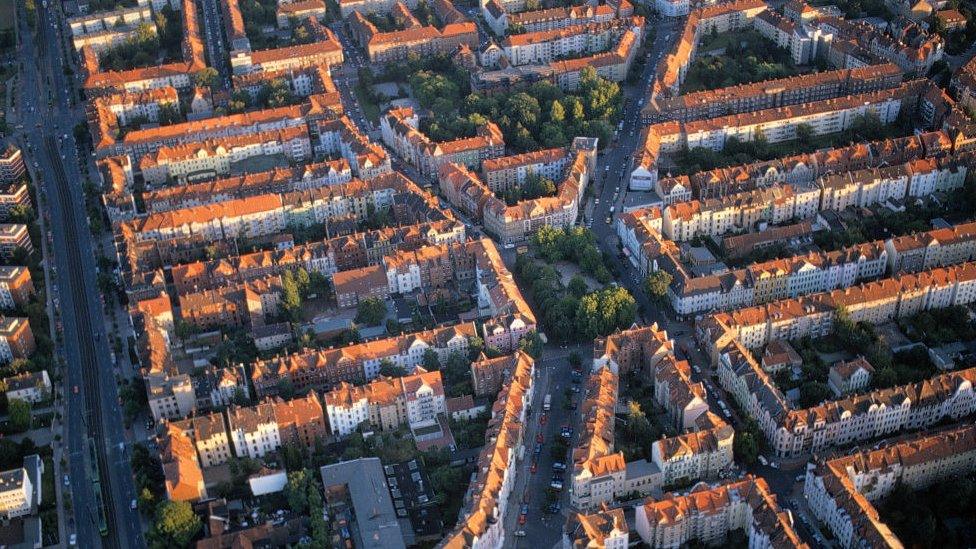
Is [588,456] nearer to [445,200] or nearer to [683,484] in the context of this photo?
[683,484]

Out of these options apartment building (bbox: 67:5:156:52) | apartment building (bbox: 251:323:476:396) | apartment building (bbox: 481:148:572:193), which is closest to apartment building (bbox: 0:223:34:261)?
apartment building (bbox: 251:323:476:396)

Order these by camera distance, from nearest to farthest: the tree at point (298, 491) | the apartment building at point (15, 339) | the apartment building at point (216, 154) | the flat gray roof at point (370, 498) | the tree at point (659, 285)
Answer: the flat gray roof at point (370, 498) → the tree at point (298, 491) → the apartment building at point (15, 339) → the tree at point (659, 285) → the apartment building at point (216, 154)

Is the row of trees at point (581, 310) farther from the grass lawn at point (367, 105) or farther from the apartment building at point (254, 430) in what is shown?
the grass lawn at point (367, 105)

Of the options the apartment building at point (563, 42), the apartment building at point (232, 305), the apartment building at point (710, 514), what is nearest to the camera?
the apartment building at point (710, 514)

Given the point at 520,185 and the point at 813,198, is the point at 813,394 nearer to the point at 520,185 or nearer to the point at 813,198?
the point at 813,198

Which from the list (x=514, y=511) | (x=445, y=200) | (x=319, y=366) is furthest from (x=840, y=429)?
(x=445, y=200)

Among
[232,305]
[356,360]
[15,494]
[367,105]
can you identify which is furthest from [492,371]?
→ [367,105]

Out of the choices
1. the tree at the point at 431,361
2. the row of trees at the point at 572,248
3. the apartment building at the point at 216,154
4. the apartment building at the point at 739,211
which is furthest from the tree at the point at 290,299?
the apartment building at the point at 739,211
